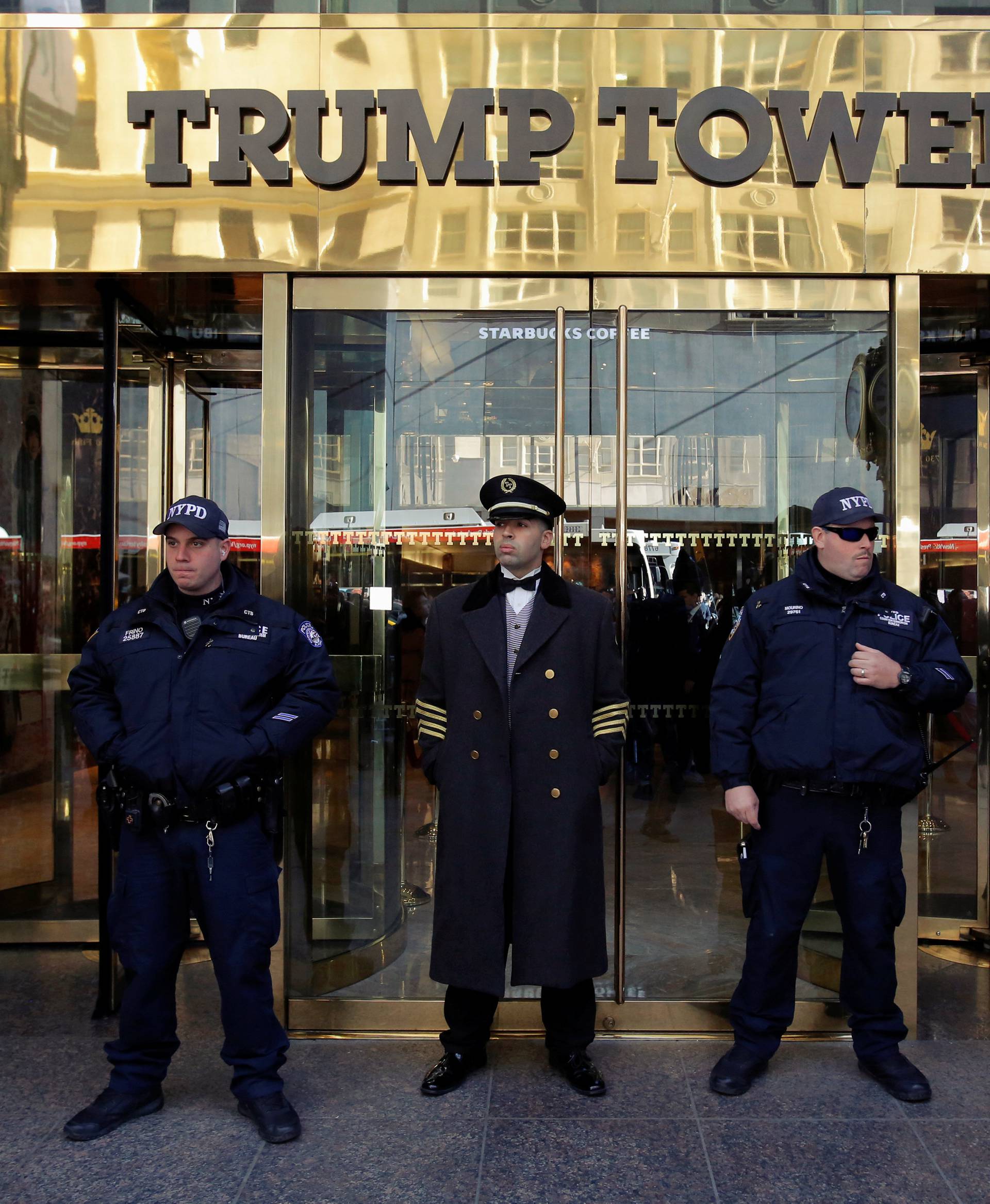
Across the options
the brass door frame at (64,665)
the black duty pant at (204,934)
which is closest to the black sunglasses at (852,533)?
the black duty pant at (204,934)

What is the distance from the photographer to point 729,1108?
3.58 metres

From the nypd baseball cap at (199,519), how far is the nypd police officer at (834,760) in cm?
183

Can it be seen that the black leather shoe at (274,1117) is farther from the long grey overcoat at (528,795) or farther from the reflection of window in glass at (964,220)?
the reflection of window in glass at (964,220)

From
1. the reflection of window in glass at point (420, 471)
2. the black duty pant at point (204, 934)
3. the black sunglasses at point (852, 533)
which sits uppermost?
the reflection of window in glass at point (420, 471)

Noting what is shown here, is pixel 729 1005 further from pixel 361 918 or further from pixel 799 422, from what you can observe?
pixel 799 422

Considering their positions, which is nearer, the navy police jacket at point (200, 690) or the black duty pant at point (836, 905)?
the navy police jacket at point (200, 690)

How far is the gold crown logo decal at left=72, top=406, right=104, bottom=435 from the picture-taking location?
546 centimetres

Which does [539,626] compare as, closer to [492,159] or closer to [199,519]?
[199,519]

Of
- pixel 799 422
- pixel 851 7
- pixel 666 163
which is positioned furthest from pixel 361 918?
pixel 851 7

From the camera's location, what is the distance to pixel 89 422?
215 inches

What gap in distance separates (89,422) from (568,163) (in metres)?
2.84

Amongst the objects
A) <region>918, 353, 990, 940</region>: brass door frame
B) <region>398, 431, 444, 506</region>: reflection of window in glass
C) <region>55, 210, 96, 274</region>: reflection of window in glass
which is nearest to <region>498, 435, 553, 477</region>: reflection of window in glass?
<region>398, 431, 444, 506</region>: reflection of window in glass

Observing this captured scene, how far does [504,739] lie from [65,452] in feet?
10.2

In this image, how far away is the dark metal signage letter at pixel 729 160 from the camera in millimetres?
4105
